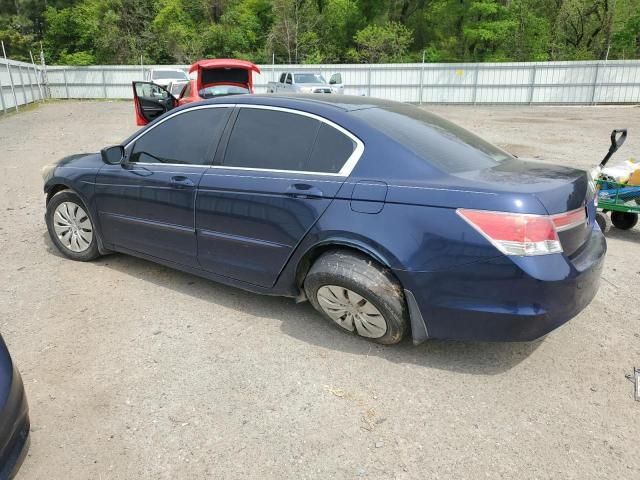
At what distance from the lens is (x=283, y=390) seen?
3008mm

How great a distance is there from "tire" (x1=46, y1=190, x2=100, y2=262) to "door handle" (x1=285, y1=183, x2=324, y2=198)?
2236mm

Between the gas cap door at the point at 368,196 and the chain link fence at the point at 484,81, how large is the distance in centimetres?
2489

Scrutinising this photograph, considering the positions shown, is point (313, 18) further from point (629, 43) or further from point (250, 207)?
point (250, 207)

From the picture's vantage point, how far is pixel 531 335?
2.91 metres

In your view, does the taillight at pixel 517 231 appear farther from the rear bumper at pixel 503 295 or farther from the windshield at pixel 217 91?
the windshield at pixel 217 91

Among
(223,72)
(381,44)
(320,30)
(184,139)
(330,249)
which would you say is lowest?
(330,249)

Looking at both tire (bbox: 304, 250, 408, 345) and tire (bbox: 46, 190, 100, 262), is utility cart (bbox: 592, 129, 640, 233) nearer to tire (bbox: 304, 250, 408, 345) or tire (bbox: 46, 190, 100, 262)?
tire (bbox: 304, 250, 408, 345)

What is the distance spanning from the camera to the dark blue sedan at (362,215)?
2844 millimetres

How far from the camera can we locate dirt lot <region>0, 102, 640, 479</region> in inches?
97.3

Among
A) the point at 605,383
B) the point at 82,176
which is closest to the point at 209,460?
the point at 605,383

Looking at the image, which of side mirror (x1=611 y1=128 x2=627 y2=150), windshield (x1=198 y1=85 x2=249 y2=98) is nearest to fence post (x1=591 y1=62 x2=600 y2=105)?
windshield (x1=198 y1=85 x2=249 y2=98)

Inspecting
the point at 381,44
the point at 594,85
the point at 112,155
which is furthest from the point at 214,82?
the point at 381,44

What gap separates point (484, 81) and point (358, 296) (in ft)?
86.8

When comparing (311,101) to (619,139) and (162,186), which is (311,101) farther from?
(619,139)
